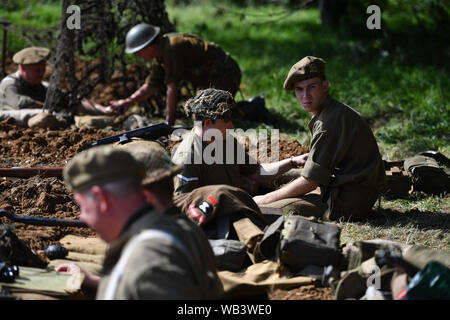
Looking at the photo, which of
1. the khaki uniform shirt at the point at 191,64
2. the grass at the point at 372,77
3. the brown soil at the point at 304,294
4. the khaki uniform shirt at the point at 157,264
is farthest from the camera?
the khaki uniform shirt at the point at 191,64

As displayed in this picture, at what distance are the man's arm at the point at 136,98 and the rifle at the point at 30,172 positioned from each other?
2.82 metres

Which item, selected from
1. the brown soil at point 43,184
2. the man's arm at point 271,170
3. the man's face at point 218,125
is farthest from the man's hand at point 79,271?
the man's arm at point 271,170

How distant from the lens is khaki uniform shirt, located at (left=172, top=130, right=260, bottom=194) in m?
5.29

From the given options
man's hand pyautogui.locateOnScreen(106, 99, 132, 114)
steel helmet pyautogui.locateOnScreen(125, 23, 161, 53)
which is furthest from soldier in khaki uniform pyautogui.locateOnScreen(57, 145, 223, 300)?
man's hand pyautogui.locateOnScreen(106, 99, 132, 114)

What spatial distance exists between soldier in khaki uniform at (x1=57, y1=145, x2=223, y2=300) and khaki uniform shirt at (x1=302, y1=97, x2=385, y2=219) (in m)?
2.96

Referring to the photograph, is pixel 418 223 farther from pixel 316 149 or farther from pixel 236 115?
pixel 236 115

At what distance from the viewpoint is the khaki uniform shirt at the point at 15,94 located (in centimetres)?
920

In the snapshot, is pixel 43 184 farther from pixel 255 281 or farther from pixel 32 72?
pixel 32 72

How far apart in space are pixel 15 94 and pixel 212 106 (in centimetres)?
504

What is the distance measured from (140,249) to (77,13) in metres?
7.17

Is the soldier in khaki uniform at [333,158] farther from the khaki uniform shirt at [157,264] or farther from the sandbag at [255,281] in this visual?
the khaki uniform shirt at [157,264]

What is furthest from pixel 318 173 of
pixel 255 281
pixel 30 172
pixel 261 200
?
pixel 30 172

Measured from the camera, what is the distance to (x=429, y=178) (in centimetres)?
653

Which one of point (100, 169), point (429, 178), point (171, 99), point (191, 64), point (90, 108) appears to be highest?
point (100, 169)
